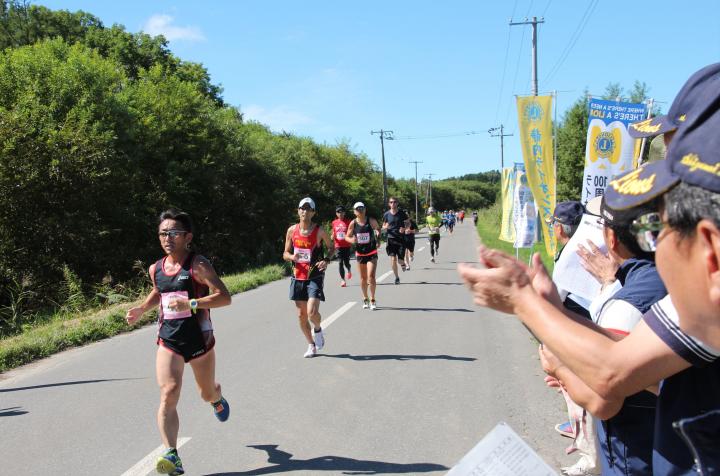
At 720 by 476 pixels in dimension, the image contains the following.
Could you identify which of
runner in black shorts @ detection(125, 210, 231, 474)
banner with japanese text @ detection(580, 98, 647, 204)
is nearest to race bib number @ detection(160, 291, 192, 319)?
runner in black shorts @ detection(125, 210, 231, 474)

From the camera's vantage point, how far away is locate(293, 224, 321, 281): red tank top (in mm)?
7055

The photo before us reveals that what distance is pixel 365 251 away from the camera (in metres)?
10.7

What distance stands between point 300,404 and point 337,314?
4634mm

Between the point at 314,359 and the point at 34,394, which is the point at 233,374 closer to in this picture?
the point at 314,359

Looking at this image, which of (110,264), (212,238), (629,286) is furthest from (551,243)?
(212,238)

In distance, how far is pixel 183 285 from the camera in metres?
4.16

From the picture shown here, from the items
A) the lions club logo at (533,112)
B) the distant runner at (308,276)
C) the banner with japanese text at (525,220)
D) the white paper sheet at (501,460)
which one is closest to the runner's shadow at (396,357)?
the distant runner at (308,276)

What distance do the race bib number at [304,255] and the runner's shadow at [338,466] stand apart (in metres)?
3.15

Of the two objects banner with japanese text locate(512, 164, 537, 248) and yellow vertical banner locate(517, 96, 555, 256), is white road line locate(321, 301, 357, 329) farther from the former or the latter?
banner with japanese text locate(512, 164, 537, 248)

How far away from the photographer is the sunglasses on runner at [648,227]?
3.75 ft

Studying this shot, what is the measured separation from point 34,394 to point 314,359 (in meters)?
3.11

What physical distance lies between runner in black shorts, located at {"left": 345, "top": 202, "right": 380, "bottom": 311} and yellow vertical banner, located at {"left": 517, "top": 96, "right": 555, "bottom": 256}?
3.32 metres

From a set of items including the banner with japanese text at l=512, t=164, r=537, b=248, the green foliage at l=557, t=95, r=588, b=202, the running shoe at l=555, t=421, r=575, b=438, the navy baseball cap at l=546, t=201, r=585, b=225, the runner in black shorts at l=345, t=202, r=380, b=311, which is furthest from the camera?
the green foliage at l=557, t=95, r=588, b=202

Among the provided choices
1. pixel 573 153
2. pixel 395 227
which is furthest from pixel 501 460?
pixel 573 153
